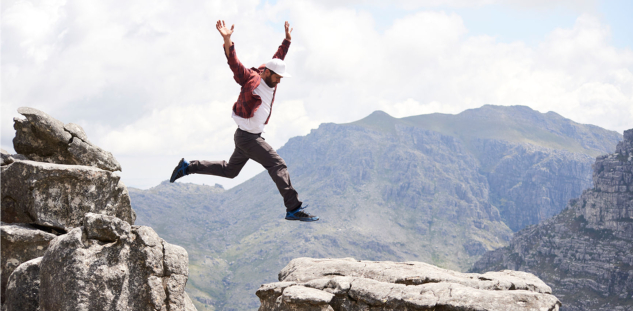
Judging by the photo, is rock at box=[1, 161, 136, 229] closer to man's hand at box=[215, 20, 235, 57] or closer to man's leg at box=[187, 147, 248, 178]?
man's leg at box=[187, 147, 248, 178]

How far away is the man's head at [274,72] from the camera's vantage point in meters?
13.8

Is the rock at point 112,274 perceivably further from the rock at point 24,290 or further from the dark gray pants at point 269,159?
the dark gray pants at point 269,159

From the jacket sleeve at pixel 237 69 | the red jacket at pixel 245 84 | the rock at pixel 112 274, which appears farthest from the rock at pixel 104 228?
the jacket sleeve at pixel 237 69

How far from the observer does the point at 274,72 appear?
14.0m

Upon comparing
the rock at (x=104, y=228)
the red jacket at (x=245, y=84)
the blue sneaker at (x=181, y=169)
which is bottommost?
the rock at (x=104, y=228)

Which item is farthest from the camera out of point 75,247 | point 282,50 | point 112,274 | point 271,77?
point 282,50

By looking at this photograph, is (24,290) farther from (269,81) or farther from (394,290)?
(394,290)

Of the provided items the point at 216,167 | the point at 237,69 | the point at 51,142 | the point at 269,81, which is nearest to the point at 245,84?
the point at 237,69

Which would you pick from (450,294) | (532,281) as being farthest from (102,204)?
(532,281)

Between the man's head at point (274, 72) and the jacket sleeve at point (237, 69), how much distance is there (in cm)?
53

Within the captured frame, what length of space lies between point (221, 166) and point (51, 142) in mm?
7467

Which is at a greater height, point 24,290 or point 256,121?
point 256,121

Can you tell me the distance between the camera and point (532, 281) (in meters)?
15.6

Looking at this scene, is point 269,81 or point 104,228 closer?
point 104,228
